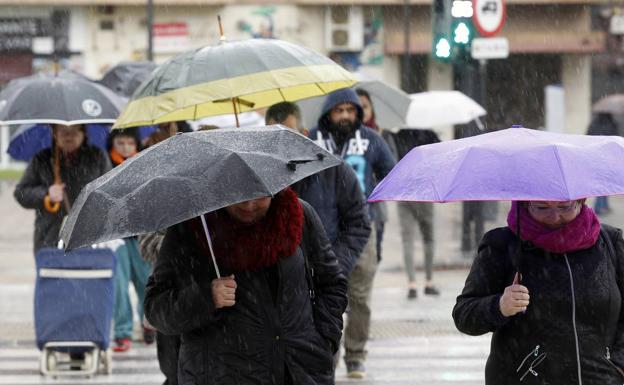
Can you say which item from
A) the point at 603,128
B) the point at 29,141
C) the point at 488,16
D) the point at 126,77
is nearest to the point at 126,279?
the point at 29,141

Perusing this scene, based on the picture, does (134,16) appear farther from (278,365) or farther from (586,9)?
(278,365)

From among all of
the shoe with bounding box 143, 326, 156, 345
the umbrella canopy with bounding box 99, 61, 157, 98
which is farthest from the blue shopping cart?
the umbrella canopy with bounding box 99, 61, 157, 98

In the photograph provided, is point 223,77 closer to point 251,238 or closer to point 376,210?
point 251,238

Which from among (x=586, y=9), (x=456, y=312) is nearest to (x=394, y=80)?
(x=586, y=9)

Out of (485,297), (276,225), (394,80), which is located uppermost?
(276,225)

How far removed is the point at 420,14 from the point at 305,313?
32873mm

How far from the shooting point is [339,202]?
7.40 m

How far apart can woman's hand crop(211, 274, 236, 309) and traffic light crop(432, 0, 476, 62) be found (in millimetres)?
10606

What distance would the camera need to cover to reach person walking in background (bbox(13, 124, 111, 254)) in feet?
30.9

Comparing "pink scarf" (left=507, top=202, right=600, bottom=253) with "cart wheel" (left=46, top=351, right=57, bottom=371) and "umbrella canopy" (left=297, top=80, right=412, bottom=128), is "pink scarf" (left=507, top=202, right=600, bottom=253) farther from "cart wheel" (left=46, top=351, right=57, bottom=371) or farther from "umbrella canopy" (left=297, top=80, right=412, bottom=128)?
"umbrella canopy" (left=297, top=80, right=412, bottom=128)

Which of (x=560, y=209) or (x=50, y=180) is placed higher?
(x=560, y=209)

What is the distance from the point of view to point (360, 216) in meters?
7.43

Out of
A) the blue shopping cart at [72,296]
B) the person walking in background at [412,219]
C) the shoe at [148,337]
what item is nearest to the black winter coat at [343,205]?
the blue shopping cart at [72,296]

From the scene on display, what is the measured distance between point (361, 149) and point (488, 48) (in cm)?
616
